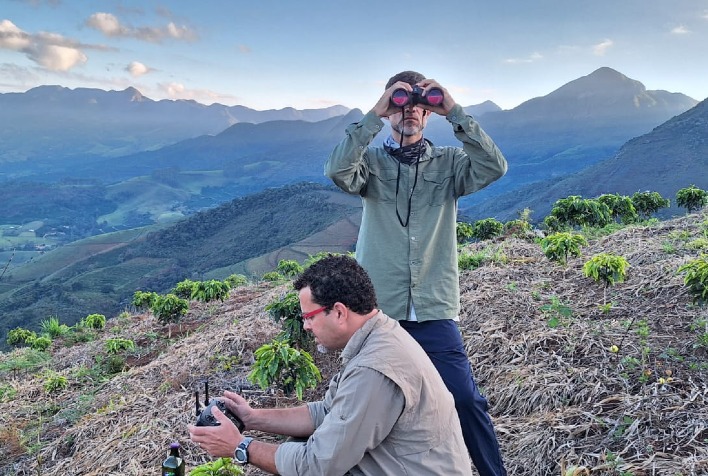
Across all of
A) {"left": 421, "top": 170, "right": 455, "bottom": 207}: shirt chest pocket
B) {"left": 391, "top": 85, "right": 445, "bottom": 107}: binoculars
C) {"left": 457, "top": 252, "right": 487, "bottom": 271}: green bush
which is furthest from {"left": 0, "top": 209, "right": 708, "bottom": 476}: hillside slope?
{"left": 391, "top": 85, "right": 445, "bottom": 107}: binoculars

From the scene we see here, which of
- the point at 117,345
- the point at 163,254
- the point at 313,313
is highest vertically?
the point at 313,313

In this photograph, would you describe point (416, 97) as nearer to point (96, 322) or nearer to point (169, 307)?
point (169, 307)

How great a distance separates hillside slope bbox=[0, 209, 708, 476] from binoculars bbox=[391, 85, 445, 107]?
2.41 m

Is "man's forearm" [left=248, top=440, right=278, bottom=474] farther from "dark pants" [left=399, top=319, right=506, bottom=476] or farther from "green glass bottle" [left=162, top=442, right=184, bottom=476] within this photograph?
"dark pants" [left=399, top=319, right=506, bottom=476]

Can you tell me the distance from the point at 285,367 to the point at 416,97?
8.72 ft

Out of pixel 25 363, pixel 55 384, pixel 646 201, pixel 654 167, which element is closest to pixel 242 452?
pixel 55 384

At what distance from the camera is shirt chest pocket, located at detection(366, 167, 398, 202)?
307 cm

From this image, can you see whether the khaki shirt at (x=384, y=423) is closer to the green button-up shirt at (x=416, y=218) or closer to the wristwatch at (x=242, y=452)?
the wristwatch at (x=242, y=452)

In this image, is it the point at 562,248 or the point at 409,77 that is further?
the point at 562,248

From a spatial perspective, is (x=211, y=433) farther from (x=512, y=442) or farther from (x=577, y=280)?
(x=577, y=280)

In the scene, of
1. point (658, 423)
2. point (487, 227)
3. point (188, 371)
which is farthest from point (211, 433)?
point (487, 227)

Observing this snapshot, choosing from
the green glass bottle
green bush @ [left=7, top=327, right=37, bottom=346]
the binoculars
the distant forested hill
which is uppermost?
the binoculars

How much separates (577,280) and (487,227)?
9.47 meters

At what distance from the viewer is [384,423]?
82.5 inches
